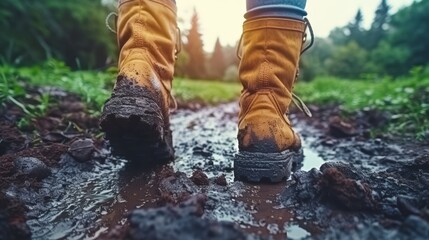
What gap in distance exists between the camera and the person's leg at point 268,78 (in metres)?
1.41

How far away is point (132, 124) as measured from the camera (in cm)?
120

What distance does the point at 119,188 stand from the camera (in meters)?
1.29

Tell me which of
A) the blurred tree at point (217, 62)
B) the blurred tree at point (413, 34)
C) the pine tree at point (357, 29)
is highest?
the pine tree at point (357, 29)

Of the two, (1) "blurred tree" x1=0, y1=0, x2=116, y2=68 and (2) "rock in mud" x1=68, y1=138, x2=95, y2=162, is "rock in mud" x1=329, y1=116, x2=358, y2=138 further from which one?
(1) "blurred tree" x1=0, y1=0, x2=116, y2=68

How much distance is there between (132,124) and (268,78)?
0.64 m

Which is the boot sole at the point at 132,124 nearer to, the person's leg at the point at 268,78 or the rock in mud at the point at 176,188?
the rock in mud at the point at 176,188

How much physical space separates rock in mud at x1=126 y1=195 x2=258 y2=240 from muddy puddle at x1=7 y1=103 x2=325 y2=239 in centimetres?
19

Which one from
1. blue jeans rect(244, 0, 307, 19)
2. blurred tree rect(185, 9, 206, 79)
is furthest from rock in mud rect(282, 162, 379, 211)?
blurred tree rect(185, 9, 206, 79)

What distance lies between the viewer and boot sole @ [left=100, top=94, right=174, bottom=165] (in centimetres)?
119

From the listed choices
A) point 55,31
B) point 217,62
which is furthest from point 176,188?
point 217,62

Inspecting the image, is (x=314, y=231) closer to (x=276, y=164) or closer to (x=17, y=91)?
(x=276, y=164)

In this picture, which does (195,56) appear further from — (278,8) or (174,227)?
(174,227)

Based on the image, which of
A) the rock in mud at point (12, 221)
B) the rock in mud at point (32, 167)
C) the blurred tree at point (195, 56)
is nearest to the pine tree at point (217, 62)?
the blurred tree at point (195, 56)

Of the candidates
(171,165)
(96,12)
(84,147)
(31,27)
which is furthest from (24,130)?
(96,12)
